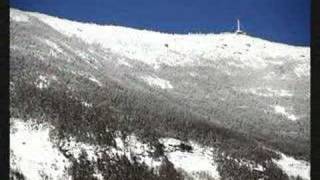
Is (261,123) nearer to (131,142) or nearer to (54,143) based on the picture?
(131,142)

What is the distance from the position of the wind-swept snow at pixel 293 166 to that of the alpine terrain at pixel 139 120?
1.5 inches

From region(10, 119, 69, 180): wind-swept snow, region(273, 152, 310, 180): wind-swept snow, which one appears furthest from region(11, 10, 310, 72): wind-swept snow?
region(10, 119, 69, 180): wind-swept snow

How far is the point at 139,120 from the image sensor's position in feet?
52.0

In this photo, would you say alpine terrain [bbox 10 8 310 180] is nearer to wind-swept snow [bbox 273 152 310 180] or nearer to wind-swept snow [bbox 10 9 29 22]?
wind-swept snow [bbox 273 152 310 180]

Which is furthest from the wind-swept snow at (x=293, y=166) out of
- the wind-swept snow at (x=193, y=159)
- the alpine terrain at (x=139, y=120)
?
the wind-swept snow at (x=193, y=159)

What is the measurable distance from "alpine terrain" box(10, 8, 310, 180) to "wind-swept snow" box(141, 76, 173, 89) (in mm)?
57

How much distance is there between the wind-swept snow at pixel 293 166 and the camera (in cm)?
1228

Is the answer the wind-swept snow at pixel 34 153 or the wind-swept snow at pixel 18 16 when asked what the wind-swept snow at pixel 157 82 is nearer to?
the wind-swept snow at pixel 18 16

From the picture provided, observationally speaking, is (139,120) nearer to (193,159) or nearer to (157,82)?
(193,159)

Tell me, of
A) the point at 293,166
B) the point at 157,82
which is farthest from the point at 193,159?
the point at 157,82

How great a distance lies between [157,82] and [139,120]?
37.1 feet

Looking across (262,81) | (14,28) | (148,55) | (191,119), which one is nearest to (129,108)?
(191,119)

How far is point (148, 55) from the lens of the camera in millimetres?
34344

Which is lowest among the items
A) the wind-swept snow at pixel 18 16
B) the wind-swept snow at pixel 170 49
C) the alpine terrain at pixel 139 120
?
the alpine terrain at pixel 139 120
